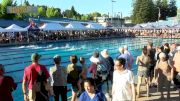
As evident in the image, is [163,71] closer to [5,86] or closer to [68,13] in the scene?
[5,86]

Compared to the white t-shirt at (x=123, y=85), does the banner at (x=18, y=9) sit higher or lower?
higher

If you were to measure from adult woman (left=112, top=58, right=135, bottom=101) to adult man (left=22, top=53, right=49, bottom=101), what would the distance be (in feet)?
4.82

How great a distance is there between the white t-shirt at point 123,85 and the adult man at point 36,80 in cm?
147

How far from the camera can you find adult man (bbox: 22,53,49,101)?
7.03 m

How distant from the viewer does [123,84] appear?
6188mm

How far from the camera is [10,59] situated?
81.5 ft

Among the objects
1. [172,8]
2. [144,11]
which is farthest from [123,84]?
[172,8]

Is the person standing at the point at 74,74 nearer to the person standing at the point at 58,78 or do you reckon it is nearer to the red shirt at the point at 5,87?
the person standing at the point at 58,78

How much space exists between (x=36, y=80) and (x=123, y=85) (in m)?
1.72

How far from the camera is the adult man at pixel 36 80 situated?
23.1 ft

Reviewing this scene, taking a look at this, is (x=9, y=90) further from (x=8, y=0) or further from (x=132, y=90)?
(x=8, y=0)

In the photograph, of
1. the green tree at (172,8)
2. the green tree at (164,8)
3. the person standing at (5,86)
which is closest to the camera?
the person standing at (5,86)

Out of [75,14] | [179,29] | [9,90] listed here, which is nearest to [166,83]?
[9,90]

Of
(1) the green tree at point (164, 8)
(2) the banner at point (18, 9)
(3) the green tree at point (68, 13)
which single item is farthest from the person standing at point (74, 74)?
(3) the green tree at point (68, 13)
